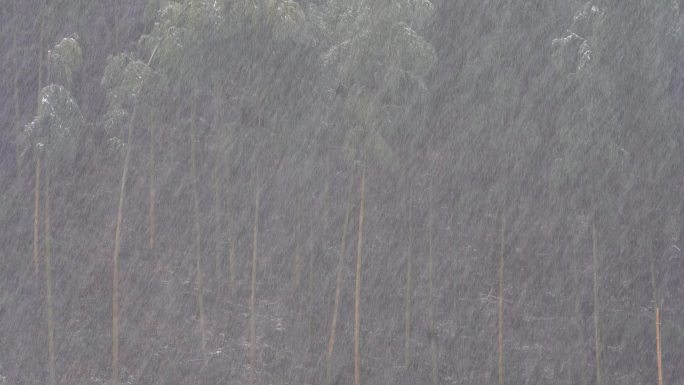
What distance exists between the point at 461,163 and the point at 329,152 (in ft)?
7.51

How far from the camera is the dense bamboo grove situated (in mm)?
8625

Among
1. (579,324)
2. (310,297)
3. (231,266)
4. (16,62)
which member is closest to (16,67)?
(16,62)

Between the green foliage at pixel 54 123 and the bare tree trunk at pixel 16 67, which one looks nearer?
the green foliage at pixel 54 123

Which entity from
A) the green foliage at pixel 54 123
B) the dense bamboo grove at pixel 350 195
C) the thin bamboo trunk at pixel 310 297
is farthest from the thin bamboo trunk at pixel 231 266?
the green foliage at pixel 54 123

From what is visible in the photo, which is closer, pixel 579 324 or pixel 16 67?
pixel 579 324

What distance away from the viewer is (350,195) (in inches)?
372

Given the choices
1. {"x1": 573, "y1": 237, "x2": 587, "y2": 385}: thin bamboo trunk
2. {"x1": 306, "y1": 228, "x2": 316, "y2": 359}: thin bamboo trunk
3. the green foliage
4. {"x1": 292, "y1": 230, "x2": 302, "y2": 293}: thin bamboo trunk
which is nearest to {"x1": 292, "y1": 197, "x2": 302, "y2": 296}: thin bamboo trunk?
{"x1": 292, "y1": 230, "x2": 302, "y2": 293}: thin bamboo trunk

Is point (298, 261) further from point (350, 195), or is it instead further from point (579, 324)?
point (579, 324)

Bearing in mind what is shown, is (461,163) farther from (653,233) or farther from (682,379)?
(682,379)

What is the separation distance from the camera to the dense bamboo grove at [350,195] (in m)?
8.62

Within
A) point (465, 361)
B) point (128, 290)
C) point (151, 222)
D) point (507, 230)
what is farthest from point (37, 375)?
point (507, 230)

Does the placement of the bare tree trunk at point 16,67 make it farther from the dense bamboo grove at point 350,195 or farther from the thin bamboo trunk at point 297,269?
the thin bamboo trunk at point 297,269

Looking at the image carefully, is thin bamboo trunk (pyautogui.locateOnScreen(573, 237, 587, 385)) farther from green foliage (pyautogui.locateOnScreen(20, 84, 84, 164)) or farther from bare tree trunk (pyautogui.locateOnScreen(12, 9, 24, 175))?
bare tree trunk (pyautogui.locateOnScreen(12, 9, 24, 175))

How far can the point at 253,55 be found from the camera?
8914mm
